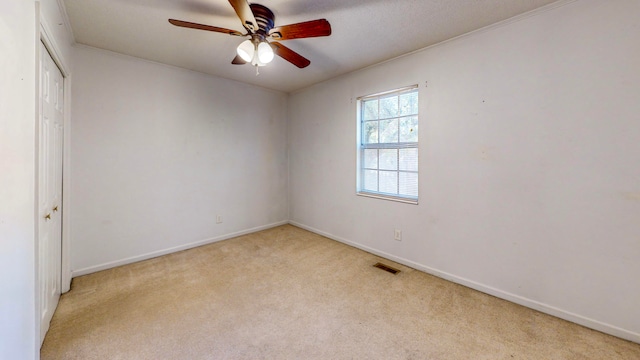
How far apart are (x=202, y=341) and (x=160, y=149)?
2350 millimetres

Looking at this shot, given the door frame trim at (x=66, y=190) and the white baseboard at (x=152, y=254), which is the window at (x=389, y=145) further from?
the door frame trim at (x=66, y=190)

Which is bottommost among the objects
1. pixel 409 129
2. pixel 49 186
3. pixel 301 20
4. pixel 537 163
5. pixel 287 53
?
pixel 49 186

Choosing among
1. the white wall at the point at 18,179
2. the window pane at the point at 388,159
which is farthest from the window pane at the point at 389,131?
the white wall at the point at 18,179

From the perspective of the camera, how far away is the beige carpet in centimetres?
159

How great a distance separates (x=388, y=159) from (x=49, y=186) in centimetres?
320

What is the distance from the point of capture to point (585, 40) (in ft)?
5.88

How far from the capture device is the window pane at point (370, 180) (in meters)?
3.23

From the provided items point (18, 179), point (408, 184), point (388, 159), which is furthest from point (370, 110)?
point (18, 179)

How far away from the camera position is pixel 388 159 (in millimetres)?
3084

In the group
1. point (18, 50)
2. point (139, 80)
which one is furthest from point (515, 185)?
point (139, 80)

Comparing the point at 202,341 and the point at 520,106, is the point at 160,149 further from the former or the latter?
the point at 520,106

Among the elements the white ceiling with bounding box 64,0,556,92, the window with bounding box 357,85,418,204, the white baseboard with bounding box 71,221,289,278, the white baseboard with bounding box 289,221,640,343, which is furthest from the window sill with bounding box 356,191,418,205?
the white baseboard with bounding box 71,221,289,278

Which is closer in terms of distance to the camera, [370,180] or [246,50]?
[246,50]

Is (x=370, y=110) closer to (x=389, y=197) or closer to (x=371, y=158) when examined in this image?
(x=371, y=158)
